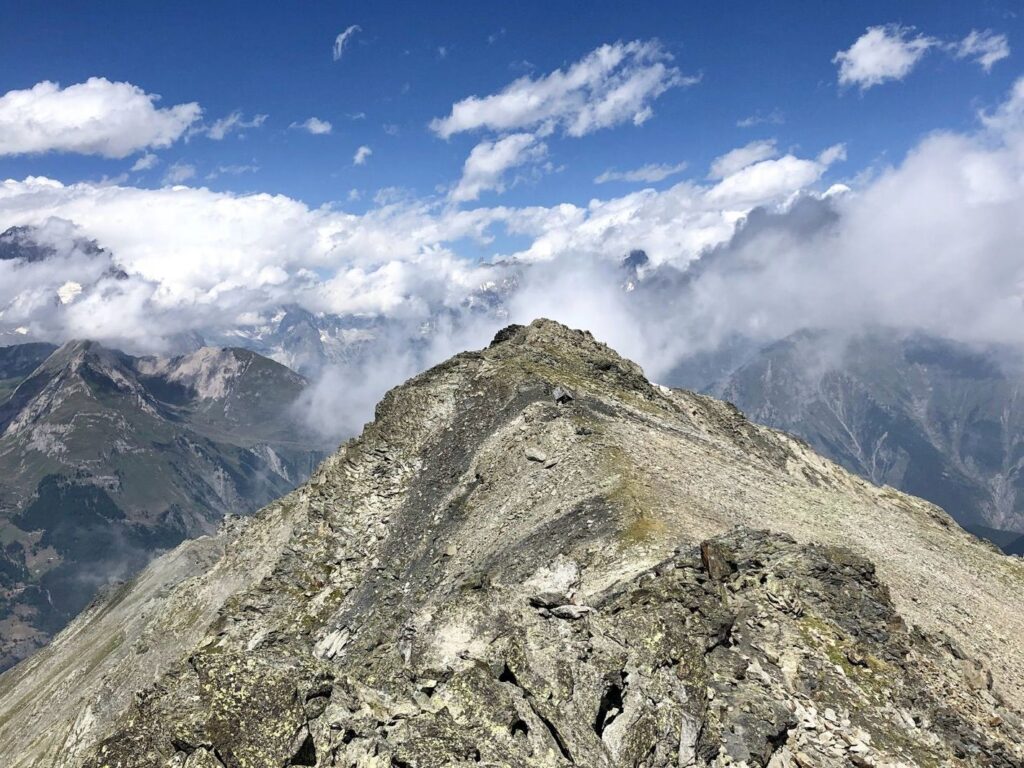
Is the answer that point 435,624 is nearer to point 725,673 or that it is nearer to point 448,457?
point 725,673

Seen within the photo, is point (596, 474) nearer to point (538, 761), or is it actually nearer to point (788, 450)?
point (538, 761)

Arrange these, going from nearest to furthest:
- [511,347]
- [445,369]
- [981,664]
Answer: [981,664] → [445,369] → [511,347]

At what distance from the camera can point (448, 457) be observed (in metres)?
68.5

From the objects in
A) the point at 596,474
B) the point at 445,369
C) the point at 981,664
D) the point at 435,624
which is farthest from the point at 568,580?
the point at 445,369

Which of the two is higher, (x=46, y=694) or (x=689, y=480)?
(x=46, y=694)

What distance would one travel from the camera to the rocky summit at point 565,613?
23.0m

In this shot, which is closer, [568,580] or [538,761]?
[538,761]

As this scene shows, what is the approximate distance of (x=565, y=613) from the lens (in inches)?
1355

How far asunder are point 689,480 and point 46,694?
373 feet

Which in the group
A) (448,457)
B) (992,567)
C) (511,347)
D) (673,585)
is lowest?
(992,567)

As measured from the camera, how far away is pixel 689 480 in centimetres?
5734

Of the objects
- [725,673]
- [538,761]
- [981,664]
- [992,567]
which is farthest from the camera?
[992,567]

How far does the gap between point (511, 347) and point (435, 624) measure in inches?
1982

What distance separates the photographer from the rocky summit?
23.0 meters
